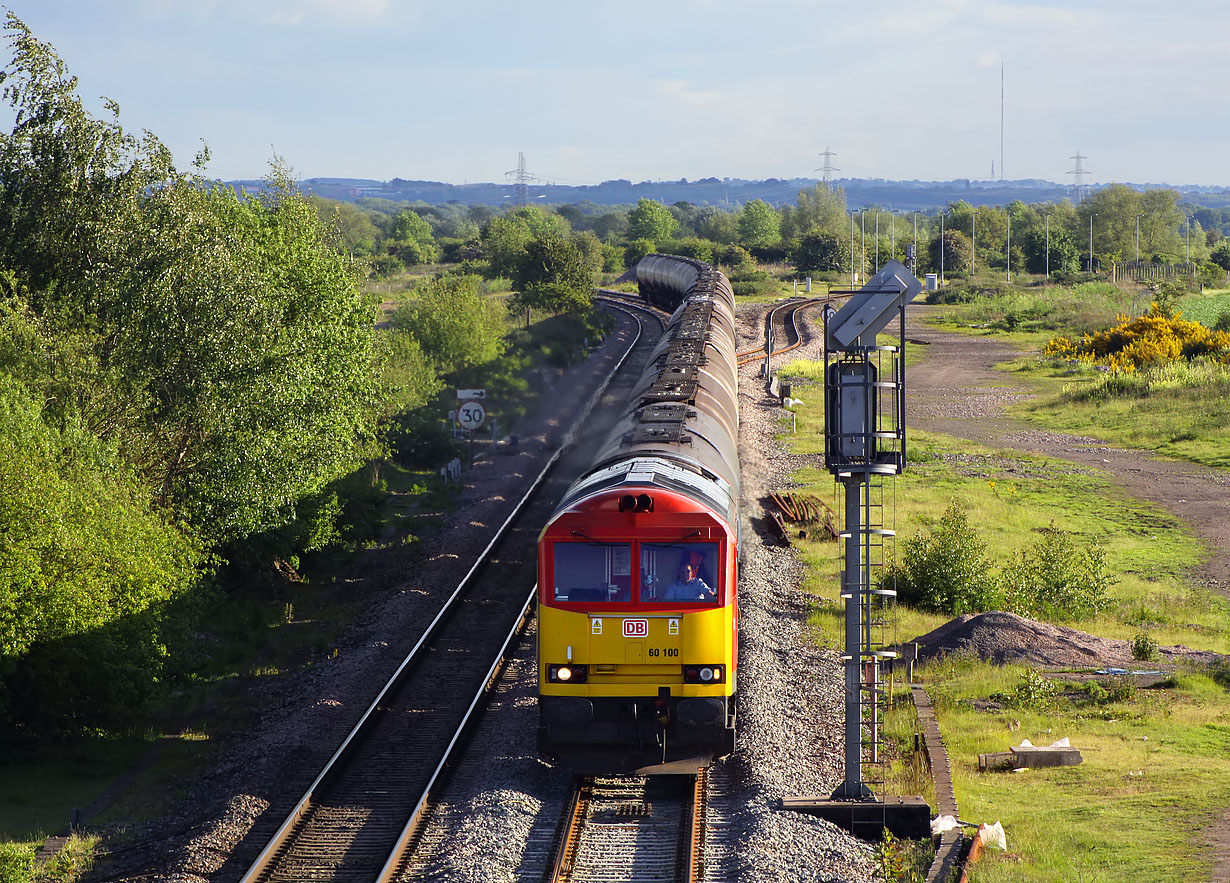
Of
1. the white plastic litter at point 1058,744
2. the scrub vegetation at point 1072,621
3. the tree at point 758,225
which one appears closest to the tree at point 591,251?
the tree at point 758,225

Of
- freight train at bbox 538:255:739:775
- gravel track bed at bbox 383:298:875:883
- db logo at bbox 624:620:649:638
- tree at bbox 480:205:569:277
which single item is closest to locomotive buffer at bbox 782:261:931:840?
gravel track bed at bbox 383:298:875:883

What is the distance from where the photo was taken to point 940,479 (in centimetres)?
3509

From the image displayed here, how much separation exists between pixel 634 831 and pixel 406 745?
4.24 meters

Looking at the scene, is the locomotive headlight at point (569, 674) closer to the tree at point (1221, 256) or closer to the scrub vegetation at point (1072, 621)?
the scrub vegetation at point (1072, 621)

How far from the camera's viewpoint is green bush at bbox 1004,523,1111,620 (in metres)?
22.4

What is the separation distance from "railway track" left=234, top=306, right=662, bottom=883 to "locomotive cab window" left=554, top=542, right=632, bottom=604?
2.99m

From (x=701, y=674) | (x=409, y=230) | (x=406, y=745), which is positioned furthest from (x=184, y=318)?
(x=409, y=230)

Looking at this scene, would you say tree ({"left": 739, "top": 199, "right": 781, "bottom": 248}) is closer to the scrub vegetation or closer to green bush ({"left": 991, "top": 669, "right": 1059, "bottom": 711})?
the scrub vegetation

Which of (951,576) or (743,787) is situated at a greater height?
(951,576)

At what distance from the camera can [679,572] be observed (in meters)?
13.0

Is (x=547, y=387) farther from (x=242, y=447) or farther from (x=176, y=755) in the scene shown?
(x=176, y=755)

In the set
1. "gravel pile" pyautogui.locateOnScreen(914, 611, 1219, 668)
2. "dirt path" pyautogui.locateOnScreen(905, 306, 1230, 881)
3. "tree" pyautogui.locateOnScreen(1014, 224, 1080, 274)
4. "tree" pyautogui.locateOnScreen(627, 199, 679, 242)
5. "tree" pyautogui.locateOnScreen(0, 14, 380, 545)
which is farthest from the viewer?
"tree" pyautogui.locateOnScreen(627, 199, 679, 242)

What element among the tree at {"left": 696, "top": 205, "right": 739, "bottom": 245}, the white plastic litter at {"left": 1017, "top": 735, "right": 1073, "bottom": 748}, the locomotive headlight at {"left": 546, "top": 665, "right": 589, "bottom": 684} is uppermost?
the tree at {"left": 696, "top": 205, "right": 739, "bottom": 245}

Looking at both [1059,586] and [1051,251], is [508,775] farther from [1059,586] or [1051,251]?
[1051,251]
